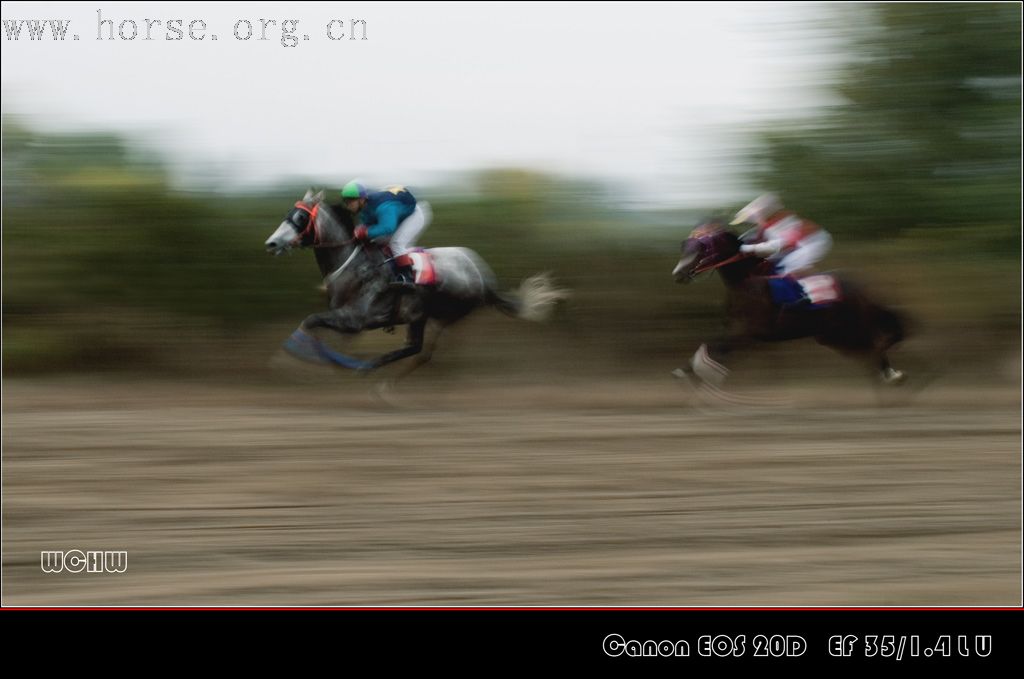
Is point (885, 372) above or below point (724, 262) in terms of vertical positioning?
below

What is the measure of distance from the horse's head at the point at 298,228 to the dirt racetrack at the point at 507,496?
110cm

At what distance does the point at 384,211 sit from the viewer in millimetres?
7570

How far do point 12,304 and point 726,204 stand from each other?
17.8 feet

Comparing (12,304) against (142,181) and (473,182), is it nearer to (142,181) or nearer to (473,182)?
(142,181)

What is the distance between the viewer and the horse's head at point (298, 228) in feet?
24.2

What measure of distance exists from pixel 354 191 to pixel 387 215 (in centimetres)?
26

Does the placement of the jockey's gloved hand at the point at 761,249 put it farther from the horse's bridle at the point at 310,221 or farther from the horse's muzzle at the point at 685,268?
the horse's bridle at the point at 310,221

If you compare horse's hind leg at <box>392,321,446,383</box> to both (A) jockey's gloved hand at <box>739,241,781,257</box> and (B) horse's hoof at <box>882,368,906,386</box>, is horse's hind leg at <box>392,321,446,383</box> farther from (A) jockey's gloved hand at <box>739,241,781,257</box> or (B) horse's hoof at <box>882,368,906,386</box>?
(B) horse's hoof at <box>882,368,906,386</box>

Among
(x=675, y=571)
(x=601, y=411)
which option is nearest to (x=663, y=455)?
(x=601, y=411)

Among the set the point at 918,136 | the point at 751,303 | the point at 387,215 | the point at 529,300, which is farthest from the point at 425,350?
the point at 918,136

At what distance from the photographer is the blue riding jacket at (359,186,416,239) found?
7543 millimetres

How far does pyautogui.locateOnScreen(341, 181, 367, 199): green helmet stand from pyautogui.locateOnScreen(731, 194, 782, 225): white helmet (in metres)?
2.59

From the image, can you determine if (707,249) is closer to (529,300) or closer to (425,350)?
(529,300)

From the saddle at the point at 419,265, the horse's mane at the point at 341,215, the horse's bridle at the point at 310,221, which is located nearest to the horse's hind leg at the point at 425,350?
the saddle at the point at 419,265
